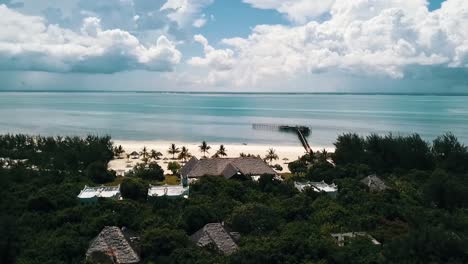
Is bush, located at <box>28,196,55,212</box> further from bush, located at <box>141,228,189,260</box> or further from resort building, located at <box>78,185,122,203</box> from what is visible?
bush, located at <box>141,228,189,260</box>

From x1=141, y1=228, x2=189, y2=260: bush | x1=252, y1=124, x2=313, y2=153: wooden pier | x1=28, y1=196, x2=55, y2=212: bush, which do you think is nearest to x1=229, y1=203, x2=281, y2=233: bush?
x1=141, y1=228, x2=189, y2=260: bush

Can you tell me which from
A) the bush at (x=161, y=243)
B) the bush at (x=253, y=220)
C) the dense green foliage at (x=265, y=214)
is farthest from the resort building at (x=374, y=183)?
the bush at (x=161, y=243)

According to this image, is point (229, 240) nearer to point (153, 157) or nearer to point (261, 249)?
point (261, 249)

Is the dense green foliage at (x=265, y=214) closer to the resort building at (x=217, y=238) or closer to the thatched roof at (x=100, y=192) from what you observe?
the resort building at (x=217, y=238)

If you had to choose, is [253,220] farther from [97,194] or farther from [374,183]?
[374,183]

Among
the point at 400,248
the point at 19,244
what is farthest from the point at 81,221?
the point at 400,248

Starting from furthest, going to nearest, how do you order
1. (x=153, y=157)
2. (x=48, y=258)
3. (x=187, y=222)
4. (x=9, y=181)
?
(x=153, y=157)
(x=9, y=181)
(x=187, y=222)
(x=48, y=258)

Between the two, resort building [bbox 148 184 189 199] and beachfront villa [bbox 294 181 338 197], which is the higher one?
beachfront villa [bbox 294 181 338 197]
